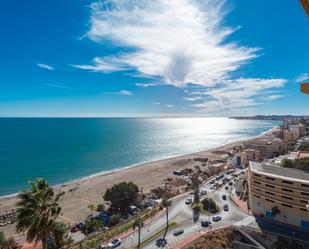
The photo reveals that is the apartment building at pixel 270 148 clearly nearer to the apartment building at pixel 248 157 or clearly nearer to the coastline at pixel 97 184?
the apartment building at pixel 248 157

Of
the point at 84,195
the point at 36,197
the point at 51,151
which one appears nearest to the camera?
the point at 36,197

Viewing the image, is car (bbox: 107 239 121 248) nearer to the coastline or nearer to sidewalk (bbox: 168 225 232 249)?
sidewalk (bbox: 168 225 232 249)

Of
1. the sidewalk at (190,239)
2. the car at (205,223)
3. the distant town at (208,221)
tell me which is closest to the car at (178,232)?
the distant town at (208,221)

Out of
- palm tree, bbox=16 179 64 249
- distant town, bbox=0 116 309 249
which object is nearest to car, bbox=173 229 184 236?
distant town, bbox=0 116 309 249

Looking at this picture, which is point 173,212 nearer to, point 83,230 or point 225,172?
point 83,230

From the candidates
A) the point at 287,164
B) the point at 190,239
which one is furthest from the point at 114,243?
the point at 287,164

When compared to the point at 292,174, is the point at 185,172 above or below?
below

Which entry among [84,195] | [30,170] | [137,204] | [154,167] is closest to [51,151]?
[30,170]
